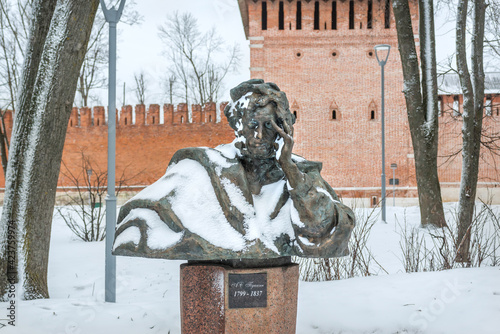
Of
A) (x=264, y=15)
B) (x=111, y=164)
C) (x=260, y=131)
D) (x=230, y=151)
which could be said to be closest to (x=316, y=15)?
(x=264, y=15)

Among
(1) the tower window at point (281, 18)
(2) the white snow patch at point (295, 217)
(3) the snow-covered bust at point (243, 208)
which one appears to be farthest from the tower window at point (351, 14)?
(2) the white snow patch at point (295, 217)

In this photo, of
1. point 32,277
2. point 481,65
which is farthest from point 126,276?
point 481,65

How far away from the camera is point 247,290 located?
220 centimetres

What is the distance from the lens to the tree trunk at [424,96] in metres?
6.93

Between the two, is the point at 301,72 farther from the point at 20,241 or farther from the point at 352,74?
the point at 20,241

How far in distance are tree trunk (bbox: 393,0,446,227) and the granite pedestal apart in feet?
17.4

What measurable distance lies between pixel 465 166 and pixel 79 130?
15923mm

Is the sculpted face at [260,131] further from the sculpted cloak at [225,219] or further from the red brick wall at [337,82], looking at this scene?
the red brick wall at [337,82]

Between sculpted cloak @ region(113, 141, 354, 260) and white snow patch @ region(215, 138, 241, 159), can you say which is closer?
sculpted cloak @ region(113, 141, 354, 260)

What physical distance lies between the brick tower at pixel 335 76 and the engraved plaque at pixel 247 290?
1465cm

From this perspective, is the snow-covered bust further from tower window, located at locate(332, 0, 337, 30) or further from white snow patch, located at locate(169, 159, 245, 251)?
tower window, located at locate(332, 0, 337, 30)

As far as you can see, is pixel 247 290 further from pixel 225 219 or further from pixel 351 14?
pixel 351 14

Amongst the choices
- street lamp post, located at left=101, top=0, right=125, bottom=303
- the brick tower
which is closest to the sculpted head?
street lamp post, located at left=101, top=0, right=125, bottom=303

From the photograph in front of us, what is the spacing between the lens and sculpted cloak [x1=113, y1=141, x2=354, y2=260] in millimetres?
2068
